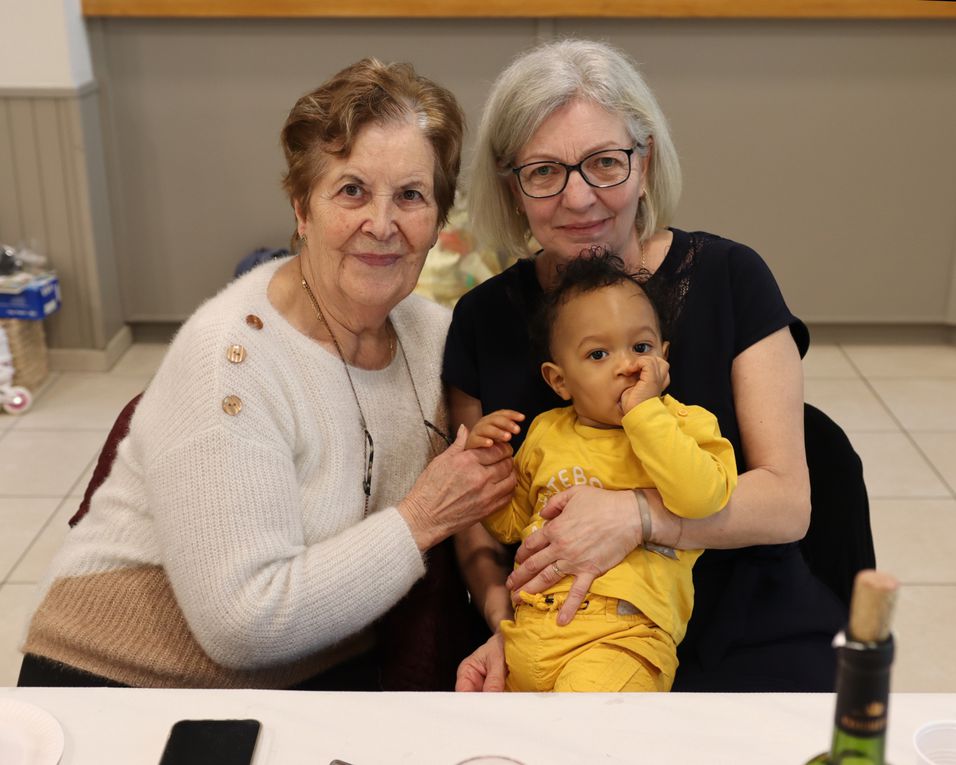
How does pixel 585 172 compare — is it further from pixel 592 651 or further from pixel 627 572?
pixel 592 651

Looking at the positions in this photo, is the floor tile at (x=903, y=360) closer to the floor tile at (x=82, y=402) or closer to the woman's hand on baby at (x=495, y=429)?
the floor tile at (x=82, y=402)

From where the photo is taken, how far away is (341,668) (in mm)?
1748

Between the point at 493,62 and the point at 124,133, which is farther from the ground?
the point at 493,62

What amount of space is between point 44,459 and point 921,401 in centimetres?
292

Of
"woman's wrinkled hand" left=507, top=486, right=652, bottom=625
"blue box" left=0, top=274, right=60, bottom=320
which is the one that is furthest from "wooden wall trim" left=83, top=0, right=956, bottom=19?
"woman's wrinkled hand" left=507, top=486, right=652, bottom=625

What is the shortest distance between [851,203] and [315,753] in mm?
3628

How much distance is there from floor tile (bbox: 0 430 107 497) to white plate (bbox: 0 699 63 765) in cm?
225

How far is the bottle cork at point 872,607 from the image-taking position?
72 cm

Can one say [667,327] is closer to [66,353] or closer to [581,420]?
[581,420]

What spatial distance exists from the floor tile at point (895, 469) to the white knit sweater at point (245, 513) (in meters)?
2.15

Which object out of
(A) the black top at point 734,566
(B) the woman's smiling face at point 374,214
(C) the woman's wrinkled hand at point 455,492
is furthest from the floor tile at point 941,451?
(B) the woman's smiling face at point 374,214

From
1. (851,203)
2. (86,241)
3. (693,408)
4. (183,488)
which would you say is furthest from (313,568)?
(851,203)

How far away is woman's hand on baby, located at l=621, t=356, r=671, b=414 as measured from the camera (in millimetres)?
1530

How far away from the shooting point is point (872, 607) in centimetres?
72
